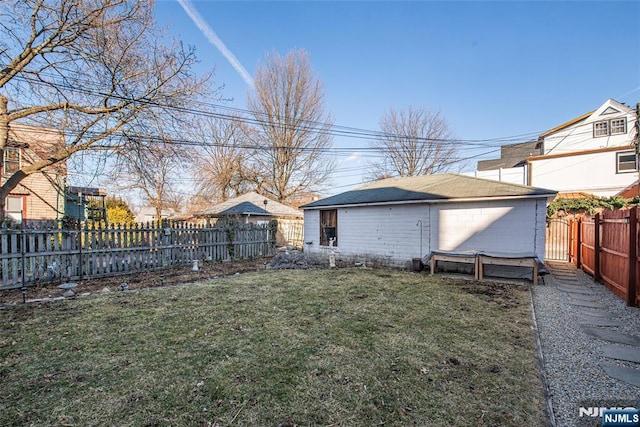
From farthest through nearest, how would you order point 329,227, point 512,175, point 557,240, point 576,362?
point 512,175 < point 557,240 < point 329,227 < point 576,362

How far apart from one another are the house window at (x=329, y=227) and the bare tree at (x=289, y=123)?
13282 millimetres

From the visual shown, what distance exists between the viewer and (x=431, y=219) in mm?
9289

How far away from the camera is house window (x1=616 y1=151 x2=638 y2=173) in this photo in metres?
16.1

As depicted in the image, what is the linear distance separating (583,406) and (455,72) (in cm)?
1654

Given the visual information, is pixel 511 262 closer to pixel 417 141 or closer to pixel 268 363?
pixel 268 363

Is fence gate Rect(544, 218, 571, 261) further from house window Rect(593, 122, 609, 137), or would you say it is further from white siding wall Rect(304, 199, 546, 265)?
house window Rect(593, 122, 609, 137)

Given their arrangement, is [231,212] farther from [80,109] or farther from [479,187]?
[479,187]

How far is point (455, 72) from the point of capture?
1543cm

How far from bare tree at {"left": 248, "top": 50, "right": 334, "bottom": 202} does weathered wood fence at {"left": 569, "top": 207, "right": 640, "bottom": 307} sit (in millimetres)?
18683

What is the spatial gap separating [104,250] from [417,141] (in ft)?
71.6

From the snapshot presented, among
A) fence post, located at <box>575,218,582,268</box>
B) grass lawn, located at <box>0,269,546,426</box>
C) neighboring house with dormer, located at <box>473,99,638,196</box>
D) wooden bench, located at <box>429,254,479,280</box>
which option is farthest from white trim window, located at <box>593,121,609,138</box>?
grass lawn, located at <box>0,269,546,426</box>

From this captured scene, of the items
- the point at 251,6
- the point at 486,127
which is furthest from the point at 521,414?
the point at 486,127

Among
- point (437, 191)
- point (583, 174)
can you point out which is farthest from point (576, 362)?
point (583, 174)

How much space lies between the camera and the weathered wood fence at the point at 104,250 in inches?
255
